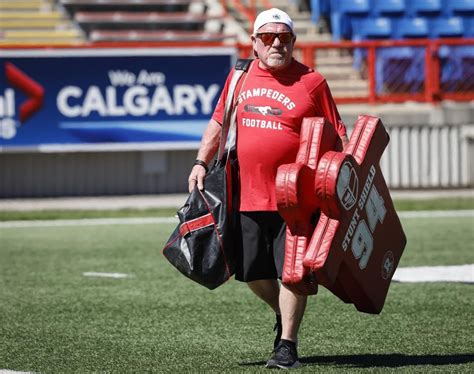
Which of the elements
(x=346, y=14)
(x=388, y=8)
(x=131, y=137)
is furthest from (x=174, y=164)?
(x=388, y=8)

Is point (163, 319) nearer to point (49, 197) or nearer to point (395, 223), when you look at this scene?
point (395, 223)

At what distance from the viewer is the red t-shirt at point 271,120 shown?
591cm

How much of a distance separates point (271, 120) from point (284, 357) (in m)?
1.13

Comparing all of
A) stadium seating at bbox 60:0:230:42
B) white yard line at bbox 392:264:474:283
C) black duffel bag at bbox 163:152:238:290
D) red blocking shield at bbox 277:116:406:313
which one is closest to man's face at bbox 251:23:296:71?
red blocking shield at bbox 277:116:406:313

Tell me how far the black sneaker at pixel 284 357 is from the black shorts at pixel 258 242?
352 millimetres

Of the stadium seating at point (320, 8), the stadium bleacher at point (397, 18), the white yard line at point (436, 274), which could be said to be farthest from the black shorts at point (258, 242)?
the stadium seating at point (320, 8)

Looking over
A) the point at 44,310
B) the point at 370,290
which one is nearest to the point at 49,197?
the point at 44,310

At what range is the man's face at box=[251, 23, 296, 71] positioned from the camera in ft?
19.3

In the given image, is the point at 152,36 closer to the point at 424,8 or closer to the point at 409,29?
the point at 409,29

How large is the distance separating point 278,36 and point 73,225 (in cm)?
889

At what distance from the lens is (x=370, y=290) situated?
582cm

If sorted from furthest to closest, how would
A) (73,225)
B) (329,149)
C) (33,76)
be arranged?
1. (33,76)
2. (73,225)
3. (329,149)

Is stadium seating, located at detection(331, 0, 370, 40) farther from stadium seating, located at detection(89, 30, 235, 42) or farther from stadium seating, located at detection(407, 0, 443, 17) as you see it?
stadium seating, located at detection(89, 30, 235, 42)

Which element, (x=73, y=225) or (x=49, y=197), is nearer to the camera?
(x=73, y=225)
